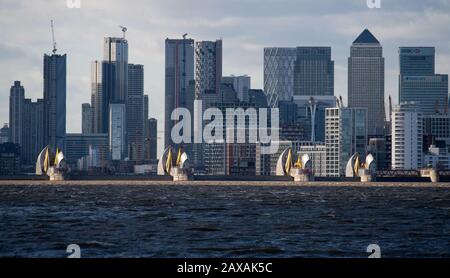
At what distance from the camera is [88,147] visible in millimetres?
165375

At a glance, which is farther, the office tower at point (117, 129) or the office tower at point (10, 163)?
the office tower at point (117, 129)

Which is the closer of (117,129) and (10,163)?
(10,163)

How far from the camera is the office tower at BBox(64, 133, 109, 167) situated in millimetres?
151738

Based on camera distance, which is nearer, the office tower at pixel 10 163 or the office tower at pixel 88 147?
the office tower at pixel 10 163

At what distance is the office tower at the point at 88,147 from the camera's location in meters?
152

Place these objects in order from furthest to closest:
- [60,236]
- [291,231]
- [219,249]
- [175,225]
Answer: [175,225] < [291,231] < [60,236] < [219,249]

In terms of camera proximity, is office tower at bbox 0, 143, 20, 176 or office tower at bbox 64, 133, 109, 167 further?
office tower at bbox 64, 133, 109, 167

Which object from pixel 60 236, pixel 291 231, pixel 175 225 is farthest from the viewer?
pixel 175 225

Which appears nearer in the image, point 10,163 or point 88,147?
point 10,163
